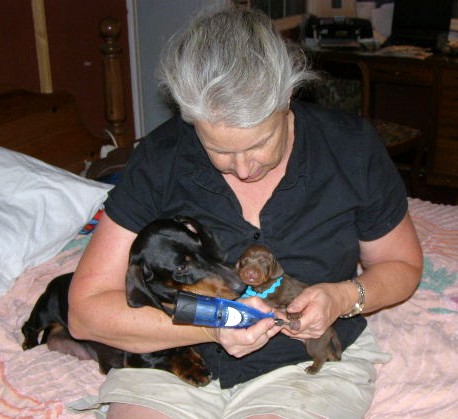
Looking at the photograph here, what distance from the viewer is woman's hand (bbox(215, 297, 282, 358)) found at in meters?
1.20

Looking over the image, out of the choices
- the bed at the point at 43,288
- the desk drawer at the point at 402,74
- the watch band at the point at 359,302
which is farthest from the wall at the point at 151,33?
the watch band at the point at 359,302

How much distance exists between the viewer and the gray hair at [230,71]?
117 centimetres

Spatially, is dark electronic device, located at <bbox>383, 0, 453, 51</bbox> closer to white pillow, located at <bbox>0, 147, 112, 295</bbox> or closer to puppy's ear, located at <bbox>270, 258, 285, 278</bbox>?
white pillow, located at <bbox>0, 147, 112, 295</bbox>

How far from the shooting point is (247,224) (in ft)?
4.57

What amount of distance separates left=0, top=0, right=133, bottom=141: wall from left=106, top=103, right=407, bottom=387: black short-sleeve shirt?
1297mm

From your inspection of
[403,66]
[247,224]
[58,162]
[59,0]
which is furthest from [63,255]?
[403,66]

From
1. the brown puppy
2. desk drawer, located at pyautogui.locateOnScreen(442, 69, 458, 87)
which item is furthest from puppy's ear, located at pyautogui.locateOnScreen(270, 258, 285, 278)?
desk drawer, located at pyautogui.locateOnScreen(442, 69, 458, 87)

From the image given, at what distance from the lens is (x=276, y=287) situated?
1.35 metres

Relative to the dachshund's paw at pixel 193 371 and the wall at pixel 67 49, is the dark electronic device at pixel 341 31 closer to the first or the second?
the wall at pixel 67 49

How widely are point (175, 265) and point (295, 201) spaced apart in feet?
0.97

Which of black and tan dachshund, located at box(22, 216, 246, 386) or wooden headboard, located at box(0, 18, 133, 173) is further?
wooden headboard, located at box(0, 18, 133, 173)

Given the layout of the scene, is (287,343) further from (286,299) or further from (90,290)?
(90,290)

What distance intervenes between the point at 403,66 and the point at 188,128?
9.66 ft

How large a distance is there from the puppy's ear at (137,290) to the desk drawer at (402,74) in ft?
10.3
